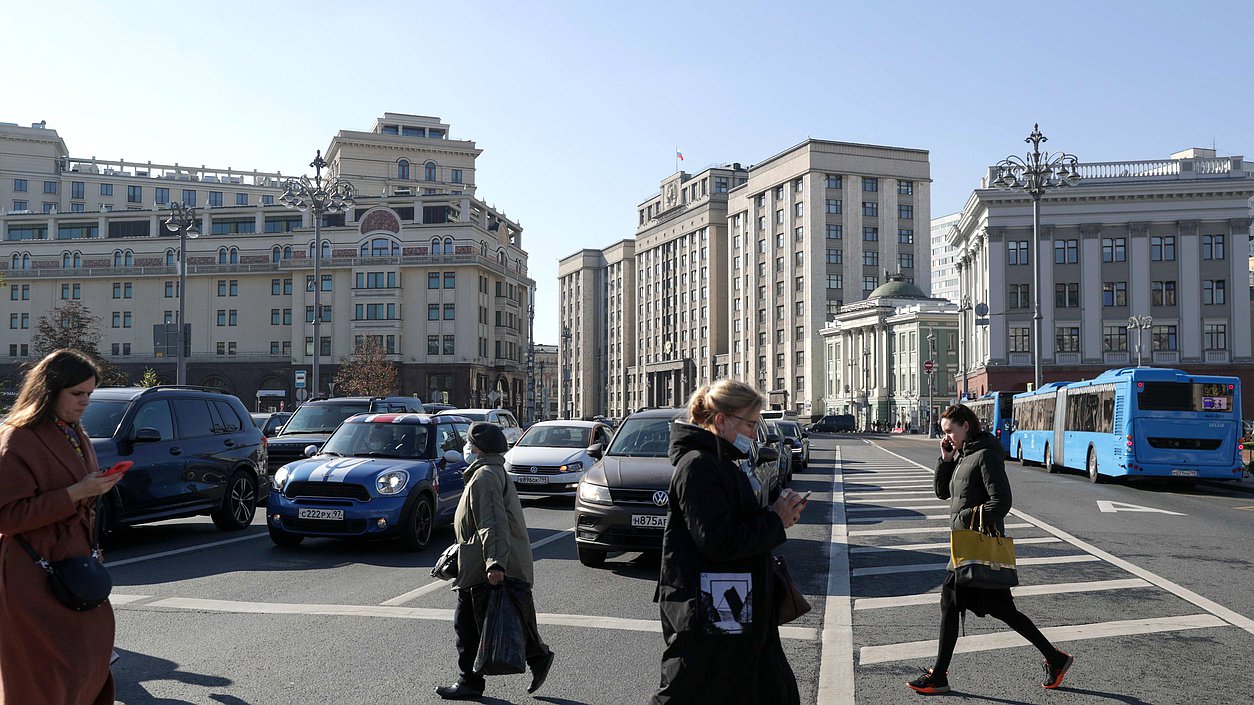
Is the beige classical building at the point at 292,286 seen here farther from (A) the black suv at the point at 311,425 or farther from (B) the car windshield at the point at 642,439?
(B) the car windshield at the point at 642,439

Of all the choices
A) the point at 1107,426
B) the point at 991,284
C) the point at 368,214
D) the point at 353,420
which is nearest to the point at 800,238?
the point at 991,284

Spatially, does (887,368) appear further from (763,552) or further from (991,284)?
(763,552)

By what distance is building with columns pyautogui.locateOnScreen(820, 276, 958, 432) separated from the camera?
96375mm

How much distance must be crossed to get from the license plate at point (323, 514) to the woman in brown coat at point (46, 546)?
281 inches

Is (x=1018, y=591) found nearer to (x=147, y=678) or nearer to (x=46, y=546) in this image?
(x=147, y=678)

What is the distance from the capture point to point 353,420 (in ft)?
43.5

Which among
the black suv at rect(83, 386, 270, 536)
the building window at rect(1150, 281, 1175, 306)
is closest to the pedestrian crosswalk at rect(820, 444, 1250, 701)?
the black suv at rect(83, 386, 270, 536)

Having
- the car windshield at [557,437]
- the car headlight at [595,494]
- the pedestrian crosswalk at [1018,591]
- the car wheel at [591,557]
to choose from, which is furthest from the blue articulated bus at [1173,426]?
the car headlight at [595,494]

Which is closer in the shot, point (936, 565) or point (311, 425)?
point (936, 565)

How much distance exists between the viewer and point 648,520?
33.6 ft

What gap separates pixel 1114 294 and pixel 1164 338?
4.70 m

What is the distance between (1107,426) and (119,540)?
22326 millimetres

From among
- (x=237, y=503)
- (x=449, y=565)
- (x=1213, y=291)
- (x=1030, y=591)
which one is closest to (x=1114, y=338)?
(x=1213, y=291)

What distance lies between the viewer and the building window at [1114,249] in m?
74.0
